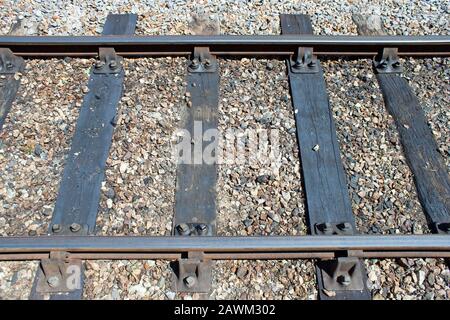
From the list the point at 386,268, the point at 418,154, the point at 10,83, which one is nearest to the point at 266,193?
the point at 386,268

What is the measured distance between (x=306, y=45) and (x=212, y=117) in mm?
1139

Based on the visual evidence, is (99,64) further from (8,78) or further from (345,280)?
(345,280)

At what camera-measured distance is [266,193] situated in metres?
3.46

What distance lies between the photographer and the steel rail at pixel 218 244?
9.59 feet

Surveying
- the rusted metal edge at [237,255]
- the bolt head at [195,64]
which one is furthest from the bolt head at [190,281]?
the bolt head at [195,64]

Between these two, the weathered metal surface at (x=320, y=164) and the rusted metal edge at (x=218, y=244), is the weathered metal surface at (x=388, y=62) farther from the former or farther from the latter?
the rusted metal edge at (x=218, y=244)

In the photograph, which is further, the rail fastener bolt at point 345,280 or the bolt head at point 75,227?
the bolt head at point 75,227

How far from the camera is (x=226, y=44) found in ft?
14.0

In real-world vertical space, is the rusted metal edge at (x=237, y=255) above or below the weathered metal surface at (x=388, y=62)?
below

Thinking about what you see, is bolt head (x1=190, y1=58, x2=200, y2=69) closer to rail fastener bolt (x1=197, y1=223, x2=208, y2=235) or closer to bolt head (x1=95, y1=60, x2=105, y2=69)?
bolt head (x1=95, y1=60, x2=105, y2=69)

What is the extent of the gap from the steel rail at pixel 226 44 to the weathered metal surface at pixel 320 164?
0.20 metres

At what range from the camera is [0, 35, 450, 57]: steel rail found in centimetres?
425

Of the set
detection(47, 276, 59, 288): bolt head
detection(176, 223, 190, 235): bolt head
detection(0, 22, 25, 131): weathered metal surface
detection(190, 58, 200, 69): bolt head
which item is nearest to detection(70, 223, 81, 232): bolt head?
detection(47, 276, 59, 288): bolt head

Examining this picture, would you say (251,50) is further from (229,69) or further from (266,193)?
(266,193)
